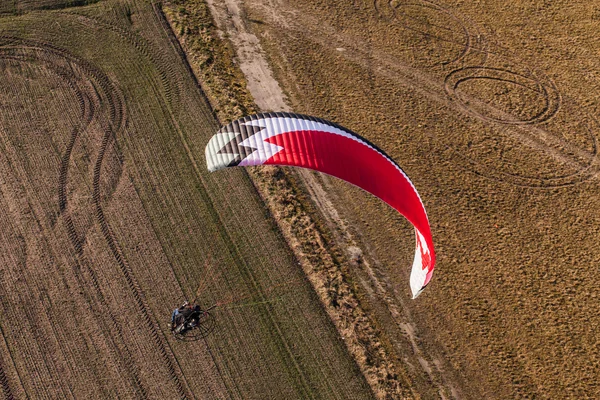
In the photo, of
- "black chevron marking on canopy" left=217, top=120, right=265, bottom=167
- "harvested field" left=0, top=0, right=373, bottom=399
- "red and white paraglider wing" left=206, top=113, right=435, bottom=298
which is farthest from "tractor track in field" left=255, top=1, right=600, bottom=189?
"black chevron marking on canopy" left=217, top=120, right=265, bottom=167

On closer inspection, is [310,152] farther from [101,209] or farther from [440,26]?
[440,26]

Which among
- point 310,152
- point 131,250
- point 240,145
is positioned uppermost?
point 131,250

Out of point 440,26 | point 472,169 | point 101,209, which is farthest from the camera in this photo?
point 440,26

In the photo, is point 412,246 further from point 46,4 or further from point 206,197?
point 46,4

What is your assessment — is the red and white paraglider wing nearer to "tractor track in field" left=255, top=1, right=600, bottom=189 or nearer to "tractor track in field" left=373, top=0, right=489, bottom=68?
"tractor track in field" left=255, top=1, right=600, bottom=189

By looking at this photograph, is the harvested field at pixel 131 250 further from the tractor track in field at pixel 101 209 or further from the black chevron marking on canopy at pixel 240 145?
the black chevron marking on canopy at pixel 240 145

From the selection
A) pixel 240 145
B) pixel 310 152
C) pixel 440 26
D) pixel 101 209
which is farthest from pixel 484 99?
pixel 101 209

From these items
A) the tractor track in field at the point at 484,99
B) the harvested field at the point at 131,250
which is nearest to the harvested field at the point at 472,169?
the tractor track in field at the point at 484,99
